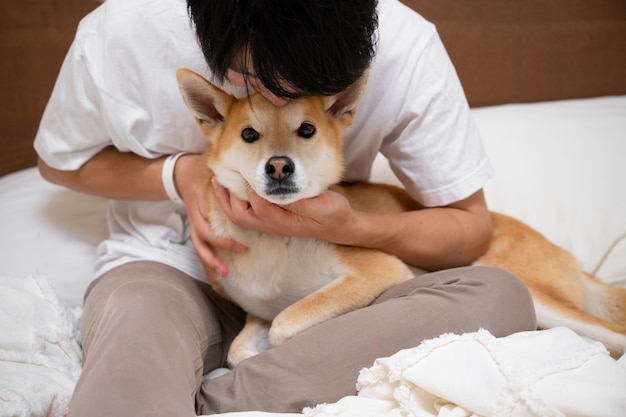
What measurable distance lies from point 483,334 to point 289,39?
69 centimetres

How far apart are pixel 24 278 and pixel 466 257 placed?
125 cm

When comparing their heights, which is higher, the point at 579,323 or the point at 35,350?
the point at 579,323

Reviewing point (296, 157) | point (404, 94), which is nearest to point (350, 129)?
point (404, 94)

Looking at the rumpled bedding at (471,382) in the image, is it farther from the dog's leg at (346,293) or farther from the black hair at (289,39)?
the black hair at (289,39)

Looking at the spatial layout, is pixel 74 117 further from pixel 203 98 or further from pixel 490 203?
pixel 490 203

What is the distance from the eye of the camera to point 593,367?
4.03 ft

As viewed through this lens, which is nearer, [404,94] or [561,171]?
[404,94]

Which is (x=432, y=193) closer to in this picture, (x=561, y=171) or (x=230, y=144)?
(x=230, y=144)

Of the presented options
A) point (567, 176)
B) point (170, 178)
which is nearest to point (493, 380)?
point (170, 178)

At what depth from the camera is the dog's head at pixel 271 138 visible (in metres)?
1.44

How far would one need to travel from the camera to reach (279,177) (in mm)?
1421

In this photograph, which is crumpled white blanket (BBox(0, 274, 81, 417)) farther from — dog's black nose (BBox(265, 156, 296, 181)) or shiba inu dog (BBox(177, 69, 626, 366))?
dog's black nose (BBox(265, 156, 296, 181))

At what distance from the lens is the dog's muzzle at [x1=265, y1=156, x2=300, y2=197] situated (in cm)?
142

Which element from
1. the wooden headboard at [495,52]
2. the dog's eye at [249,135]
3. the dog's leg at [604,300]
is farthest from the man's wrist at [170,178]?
the dog's leg at [604,300]
